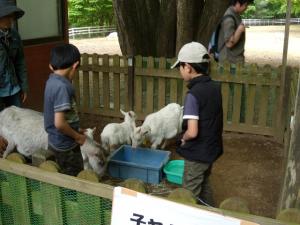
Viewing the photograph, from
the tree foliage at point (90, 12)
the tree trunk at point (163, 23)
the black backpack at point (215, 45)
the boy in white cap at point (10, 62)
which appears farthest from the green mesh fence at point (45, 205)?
the tree foliage at point (90, 12)

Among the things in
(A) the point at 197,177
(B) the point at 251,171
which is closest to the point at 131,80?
(B) the point at 251,171

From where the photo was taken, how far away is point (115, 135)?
5.20 meters

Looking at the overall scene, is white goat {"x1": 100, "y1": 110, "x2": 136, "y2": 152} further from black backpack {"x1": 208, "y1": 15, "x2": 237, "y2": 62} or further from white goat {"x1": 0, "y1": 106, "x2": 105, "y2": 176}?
black backpack {"x1": 208, "y1": 15, "x2": 237, "y2": 62}

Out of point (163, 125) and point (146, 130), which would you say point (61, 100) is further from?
point (163, 125)

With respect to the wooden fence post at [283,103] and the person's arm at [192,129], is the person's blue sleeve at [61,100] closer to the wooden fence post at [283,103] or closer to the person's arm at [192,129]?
the person's arm at [192,129]

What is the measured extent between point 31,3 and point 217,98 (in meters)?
4.27

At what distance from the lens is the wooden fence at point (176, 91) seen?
6266 millimetres

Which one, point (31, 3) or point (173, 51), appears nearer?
point (31, 3)

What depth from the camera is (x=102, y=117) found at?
740 centimetres

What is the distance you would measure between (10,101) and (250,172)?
3.14m

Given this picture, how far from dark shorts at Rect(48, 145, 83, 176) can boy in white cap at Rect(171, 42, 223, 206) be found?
94 centimetres

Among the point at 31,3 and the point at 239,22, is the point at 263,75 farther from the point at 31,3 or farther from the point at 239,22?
the point at 31,3

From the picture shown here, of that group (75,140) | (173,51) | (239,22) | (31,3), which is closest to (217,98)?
(75,140)

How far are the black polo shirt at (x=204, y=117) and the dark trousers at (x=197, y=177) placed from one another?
72mm
